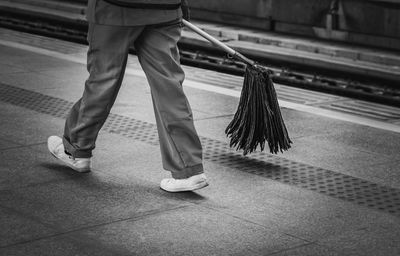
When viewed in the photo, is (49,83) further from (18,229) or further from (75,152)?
(18,229)

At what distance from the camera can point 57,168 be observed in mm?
5766

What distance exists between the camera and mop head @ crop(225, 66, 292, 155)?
6039 mm

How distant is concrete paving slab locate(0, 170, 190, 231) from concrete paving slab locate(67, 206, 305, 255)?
0.45ft

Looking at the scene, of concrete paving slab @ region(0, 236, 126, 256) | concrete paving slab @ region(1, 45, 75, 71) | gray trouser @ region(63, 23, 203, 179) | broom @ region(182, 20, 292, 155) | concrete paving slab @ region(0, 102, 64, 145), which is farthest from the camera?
concrete paving slab @ region(1, 45, 75, 71)

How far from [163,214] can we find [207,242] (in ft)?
1.68

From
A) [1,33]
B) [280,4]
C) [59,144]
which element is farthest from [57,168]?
[280,4]

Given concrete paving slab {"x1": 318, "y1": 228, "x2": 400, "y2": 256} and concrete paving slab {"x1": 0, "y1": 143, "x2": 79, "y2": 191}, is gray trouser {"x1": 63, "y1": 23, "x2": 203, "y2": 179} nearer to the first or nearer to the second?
concrete paving slab {"x1": 0, "y1": 143, "x2": 79, "y2": 191}

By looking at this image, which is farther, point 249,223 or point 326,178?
point 326,178

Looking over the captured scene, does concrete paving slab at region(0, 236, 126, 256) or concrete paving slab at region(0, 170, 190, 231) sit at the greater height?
concrete paving slab at region(0, 236, 126, 256)

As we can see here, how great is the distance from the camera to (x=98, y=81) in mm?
5379

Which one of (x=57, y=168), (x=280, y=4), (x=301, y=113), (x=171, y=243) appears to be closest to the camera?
(x=171, y=243)

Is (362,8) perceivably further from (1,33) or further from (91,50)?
(91,50)

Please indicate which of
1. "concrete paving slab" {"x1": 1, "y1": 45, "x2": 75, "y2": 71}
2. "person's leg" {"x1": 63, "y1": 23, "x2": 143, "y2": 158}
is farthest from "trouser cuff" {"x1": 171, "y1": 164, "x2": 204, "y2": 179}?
"concrete paving slab" {"x1": 1, "y1": 45, "x2": 75, "y2": 71}

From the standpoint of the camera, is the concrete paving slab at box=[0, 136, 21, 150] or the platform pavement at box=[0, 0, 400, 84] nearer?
the concrete paving slab at box=[0, 136, 21, 150]
